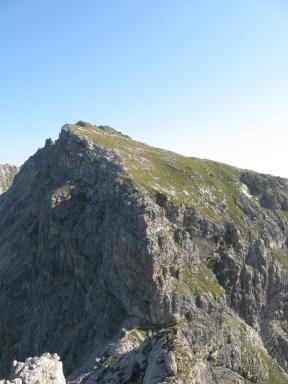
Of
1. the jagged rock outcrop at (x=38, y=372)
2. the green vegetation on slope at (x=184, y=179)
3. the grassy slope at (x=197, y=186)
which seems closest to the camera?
the jagged rock outcrop at (x=38, y=372)

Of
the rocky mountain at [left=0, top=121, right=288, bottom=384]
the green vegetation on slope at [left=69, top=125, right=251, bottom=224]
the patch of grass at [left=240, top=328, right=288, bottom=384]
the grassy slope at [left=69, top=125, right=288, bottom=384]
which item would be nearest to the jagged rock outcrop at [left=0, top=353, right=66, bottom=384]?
the rocky mountain at [left=0, top=121, right=288, bottom=384]

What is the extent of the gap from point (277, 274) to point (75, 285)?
65.2 m

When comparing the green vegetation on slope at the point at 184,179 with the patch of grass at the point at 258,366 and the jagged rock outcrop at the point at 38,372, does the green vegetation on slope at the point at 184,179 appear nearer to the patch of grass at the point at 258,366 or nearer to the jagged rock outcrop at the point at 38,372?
the patch of grass at the point at 258,366

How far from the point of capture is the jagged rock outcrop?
44281 mm

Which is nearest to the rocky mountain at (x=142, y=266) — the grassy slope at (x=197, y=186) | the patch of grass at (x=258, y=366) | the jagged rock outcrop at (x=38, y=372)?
the patch of grass at (x=258, y=366)

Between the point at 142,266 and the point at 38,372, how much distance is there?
72.5m

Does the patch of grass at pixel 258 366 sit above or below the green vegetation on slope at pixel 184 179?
below

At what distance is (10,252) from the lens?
161000 mm

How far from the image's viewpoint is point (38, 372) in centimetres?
4678

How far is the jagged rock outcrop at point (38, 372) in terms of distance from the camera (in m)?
44.3

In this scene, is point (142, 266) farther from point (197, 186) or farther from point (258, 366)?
point (197, 186)

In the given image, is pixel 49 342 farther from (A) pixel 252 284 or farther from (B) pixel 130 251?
(A) pixel 252 284

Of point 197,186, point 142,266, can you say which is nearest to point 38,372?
point 142,266

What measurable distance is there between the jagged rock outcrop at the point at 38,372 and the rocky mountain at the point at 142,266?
43378 millimetres
